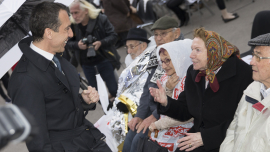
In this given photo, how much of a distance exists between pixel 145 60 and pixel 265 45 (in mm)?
1686

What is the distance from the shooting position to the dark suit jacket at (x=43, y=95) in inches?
70.1

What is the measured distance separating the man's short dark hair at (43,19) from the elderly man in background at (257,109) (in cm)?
140

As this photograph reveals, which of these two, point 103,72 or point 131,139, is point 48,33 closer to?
point 131,139

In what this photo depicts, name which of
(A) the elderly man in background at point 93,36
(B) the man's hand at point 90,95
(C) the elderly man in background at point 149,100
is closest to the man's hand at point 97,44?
(A) the elderly man in background at point 93,36

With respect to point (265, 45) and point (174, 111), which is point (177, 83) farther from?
point (265, 45)

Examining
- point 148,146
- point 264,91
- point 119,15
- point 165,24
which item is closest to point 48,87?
point 148,146

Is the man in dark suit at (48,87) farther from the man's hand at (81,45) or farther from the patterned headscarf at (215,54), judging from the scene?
the man's hand at (81,45)

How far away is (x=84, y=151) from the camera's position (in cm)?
212

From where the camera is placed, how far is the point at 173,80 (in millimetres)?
2717

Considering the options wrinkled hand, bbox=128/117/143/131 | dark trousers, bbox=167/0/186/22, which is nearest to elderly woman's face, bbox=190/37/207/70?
wrinkled hand, bbox=128/117/143/131

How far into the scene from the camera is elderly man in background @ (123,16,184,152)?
2.89 meters

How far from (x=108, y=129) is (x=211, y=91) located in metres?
1.53

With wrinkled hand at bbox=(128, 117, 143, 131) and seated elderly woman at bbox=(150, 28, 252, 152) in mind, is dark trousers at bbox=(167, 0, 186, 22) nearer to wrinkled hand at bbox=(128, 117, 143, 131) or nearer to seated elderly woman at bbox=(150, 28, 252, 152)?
wrinkled hand at bbox=(128, 117, 143, 131)

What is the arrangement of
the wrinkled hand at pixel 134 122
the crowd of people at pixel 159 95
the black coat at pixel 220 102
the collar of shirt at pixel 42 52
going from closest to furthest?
the crowd of people at pixel 159 95, the collar of shirt at pixel 42 52, the black coat at pixel 220 102, the wrinkled hand at pixel 134 122
